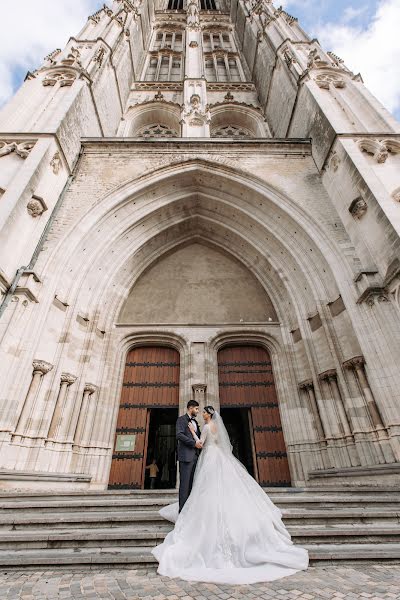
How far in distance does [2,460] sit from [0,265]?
325cm

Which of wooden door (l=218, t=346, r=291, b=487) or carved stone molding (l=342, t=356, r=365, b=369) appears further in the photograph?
wooden door (l=218, t=346, r=291, b=487)

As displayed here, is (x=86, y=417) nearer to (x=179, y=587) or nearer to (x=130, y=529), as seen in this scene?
(x=130, y=529)

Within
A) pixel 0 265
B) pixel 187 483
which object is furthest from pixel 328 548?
pixel 0 265

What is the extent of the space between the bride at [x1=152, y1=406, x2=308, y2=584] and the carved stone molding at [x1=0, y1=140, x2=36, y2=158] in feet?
24.8

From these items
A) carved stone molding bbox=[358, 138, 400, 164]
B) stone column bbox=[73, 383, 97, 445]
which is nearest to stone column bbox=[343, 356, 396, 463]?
carved stone molding bbox=[358, 138, 400, 164]

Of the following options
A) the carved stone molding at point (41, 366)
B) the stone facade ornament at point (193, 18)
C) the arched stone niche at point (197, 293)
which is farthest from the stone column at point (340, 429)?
the stone facade ornament at point (193, 18)

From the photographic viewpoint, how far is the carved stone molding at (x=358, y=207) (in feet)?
21.1

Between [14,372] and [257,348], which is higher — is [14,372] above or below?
below

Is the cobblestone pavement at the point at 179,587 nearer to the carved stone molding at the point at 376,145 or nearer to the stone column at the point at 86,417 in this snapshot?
the stone column at the point at 86,417

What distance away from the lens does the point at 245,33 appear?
1695 centimetres

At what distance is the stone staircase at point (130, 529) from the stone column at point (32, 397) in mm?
1341

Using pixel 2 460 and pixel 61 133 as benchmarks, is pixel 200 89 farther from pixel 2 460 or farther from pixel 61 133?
pixel 2 460

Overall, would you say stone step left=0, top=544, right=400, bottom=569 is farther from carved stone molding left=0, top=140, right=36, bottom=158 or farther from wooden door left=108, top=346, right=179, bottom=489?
carved stone molding left=0, top=140, right=36, bottom=158

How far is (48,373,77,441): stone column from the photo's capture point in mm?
5422
